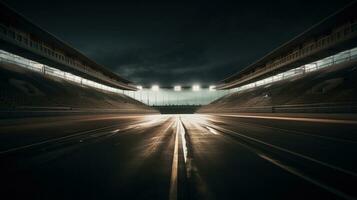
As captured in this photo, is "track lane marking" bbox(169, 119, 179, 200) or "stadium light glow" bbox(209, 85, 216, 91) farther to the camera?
"stadium light glow" bbox(209, 85, 216, 91)

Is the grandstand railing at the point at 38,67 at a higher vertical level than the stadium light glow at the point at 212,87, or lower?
lower

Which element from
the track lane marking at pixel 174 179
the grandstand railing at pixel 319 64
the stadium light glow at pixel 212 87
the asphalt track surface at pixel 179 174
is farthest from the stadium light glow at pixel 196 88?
the track lane marking at pixel 174 179

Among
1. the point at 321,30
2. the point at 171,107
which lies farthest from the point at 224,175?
the point at 171,107

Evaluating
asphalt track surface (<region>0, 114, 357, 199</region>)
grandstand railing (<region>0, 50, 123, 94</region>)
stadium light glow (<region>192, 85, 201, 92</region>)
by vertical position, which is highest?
stadium light glow (<region>192, 85, 201, 92</region>)

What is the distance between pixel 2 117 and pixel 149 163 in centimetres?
1504

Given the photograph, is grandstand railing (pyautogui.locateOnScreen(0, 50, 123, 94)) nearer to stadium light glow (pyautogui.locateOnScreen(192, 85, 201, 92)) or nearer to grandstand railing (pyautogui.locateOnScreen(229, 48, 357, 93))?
stadium light glow (pyautogui.locateOnScreen(192, 85, 201, 92))

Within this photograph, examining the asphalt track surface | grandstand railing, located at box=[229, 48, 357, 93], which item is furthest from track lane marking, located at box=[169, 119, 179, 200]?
grandstand railing, located at box=[229, 48, 357, 93]

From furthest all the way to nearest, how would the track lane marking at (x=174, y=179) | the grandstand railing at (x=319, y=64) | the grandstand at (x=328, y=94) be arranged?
the grandstand railing at (x=319, y=64) → the grandstand at (x=328, y=94) → the track lane marking at (x=174, y=179)

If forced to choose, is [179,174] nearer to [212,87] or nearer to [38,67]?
[38,67]

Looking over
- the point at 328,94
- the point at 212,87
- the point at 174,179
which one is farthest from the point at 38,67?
the point at 212,87

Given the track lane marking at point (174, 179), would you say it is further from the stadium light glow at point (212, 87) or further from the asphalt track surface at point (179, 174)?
the stadium light glow at point (212, 87)

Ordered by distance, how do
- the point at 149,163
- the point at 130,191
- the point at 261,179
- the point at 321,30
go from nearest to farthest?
the point at 130,191 → the point at 261,179 → the point at 149,163 → the point at 321,30

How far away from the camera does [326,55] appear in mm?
41750

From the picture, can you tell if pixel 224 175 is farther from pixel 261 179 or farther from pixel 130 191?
pixel 130 191
